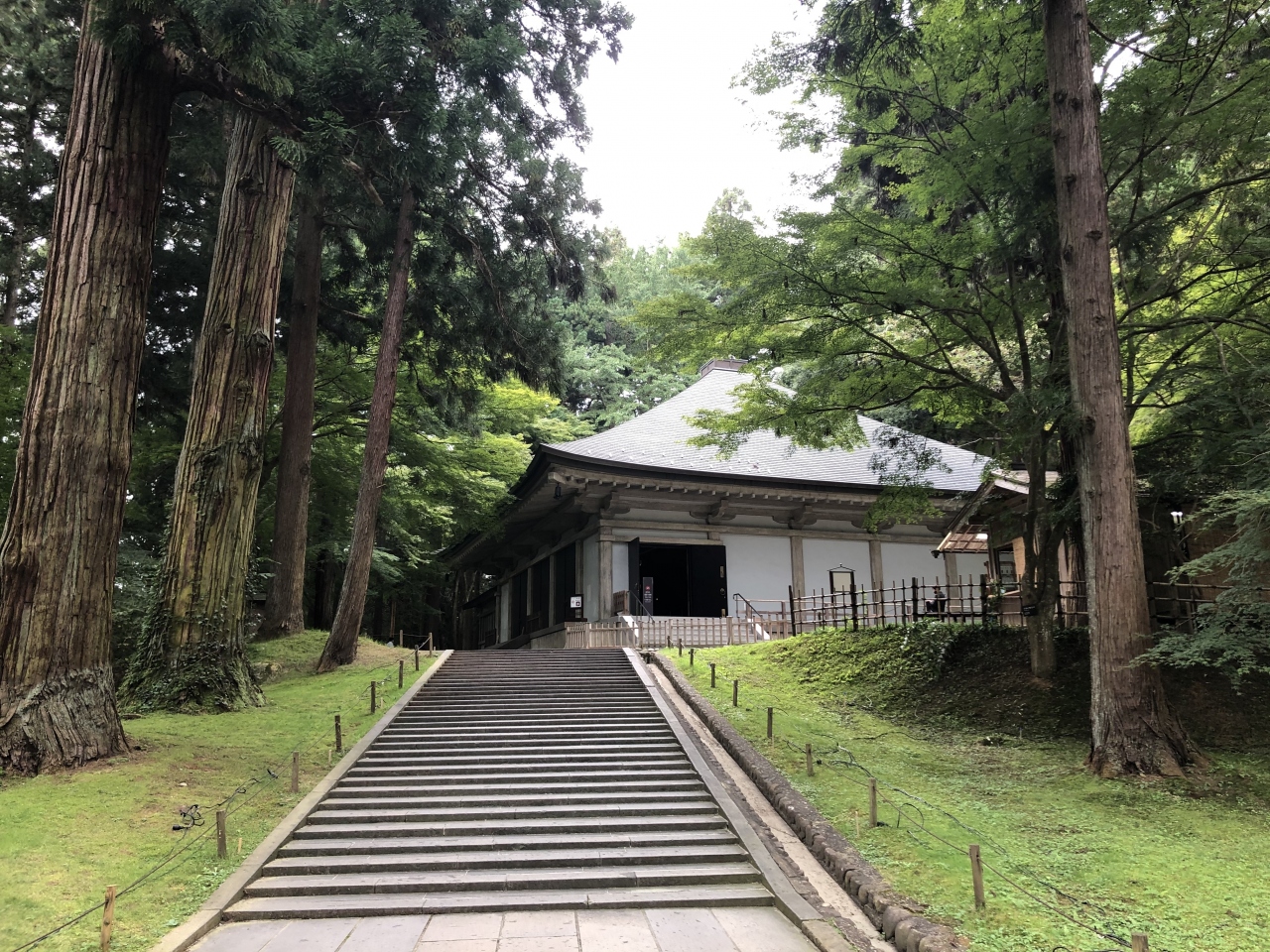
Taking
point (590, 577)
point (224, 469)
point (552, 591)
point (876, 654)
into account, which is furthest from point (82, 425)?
point (552, 591)

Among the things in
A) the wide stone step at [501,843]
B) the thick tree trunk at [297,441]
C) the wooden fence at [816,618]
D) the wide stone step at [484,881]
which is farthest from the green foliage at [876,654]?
the thick tree trunk at [297,441]

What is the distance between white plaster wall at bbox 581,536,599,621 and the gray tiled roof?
222 cm

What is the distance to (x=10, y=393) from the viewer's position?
12.9 meters

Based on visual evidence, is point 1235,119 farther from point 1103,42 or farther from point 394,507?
point 394,507

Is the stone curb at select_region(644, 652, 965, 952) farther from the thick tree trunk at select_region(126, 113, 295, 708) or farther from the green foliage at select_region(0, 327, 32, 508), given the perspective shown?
the green foliage at select_region(0, 327, 32, 508)

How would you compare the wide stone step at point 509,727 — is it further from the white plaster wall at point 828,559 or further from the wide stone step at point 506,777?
the white plaster wall at point 828,559

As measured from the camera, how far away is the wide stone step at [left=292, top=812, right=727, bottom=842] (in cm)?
684

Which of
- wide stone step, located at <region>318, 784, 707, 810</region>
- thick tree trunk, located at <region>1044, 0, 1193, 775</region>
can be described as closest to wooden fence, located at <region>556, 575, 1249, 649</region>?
thick tree trunk, located at <region>1044, 0, 1193, 775</region>

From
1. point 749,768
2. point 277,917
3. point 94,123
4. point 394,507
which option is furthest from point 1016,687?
point 394,507

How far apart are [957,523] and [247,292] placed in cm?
1260

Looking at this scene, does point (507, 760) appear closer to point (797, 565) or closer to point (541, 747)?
point (541, 747)

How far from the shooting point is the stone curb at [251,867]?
486 centimetres

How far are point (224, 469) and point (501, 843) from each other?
699 centimetres

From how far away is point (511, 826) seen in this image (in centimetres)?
699
